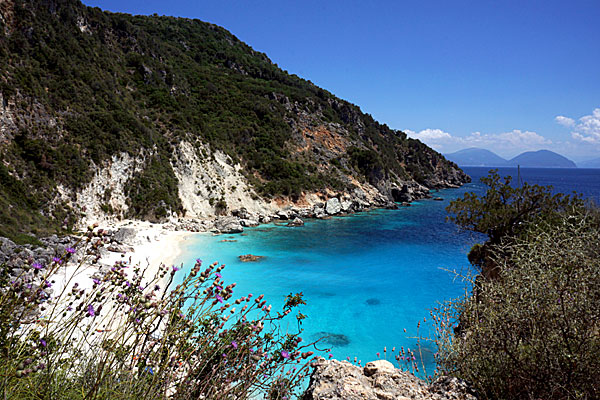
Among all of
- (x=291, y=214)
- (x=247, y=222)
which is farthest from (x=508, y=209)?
(x=291, y=214)

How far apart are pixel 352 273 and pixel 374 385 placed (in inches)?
665

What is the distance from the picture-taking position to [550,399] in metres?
2.92

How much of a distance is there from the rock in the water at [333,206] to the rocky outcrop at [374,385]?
121ft

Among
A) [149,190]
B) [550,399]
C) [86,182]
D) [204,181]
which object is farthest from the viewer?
[204,181]

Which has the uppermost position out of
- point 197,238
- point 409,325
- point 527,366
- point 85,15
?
point 85,15

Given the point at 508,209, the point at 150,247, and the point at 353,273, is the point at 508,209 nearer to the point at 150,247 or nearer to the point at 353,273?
the point at 353,273

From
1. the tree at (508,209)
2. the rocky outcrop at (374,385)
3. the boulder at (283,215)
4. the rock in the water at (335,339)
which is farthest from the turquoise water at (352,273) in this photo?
the rocky outcrop at (374,385)

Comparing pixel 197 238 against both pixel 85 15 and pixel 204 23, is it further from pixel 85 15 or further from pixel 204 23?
pixel 204 23

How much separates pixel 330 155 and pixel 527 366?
5035cm

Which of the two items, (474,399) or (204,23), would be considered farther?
(204,23)

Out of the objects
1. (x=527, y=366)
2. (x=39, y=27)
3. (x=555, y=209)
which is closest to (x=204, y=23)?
(x=39, y=27)

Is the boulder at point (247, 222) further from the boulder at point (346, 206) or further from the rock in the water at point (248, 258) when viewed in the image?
the boulder at point (346, 206)

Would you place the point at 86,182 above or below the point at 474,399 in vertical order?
above

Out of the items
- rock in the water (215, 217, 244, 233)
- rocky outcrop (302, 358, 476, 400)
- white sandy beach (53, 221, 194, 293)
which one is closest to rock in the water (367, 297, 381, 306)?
white sandy beach (53, 221, 194, 293)
